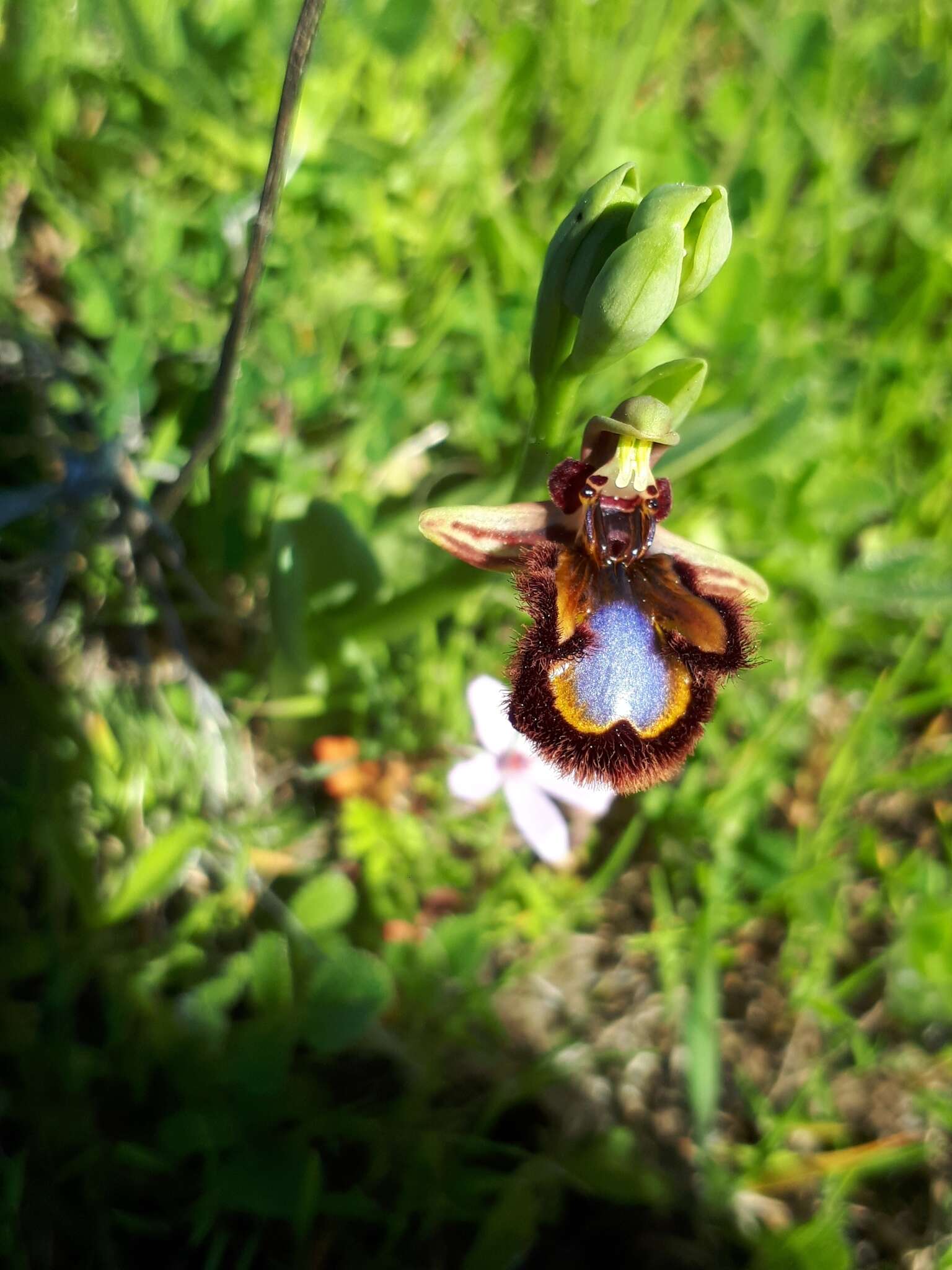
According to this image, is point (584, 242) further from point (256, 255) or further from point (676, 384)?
point (256, 255)

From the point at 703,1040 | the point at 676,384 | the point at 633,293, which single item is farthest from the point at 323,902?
the point at 633,293

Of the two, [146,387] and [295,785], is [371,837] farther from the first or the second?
[146,387]

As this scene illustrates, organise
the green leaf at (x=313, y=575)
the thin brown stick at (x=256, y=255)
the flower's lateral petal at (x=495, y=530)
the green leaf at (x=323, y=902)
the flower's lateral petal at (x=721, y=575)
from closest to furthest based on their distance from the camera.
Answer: the thin brown stick at (x=256, y=255) → the flower's lateral petal at (x=495, y=530) → the flower's lateral petal at (x=721, y=575) → the green leaf at (x=313, y=575) → the green leaf at (x=323, y=902)

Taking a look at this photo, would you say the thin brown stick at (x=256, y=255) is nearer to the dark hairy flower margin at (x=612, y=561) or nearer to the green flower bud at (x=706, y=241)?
the dark hairy flower margin at (x=612, y=561)

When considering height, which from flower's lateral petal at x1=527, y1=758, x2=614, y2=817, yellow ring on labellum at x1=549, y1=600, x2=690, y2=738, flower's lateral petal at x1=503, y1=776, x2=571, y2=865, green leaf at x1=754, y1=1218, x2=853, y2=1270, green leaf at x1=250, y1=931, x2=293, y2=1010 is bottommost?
green leaf at x1=754, y1=1218, x2=853, y2=1270

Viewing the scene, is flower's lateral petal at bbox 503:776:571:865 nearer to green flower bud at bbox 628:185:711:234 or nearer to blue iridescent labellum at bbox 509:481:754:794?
blue iridescent labellum at bbox 509:481:754:794

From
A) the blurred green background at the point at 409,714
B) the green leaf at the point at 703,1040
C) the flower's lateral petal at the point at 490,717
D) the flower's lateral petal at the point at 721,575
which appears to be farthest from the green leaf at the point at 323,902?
the flower's lateral petal at the point at 721,575

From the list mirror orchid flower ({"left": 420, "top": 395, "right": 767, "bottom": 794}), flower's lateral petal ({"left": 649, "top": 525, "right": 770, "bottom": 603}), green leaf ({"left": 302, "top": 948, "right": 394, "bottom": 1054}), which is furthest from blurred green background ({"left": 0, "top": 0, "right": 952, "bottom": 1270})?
flower's lateral petal ({"left": 649, "top": 525, "right": 770, "bottom": 603})
